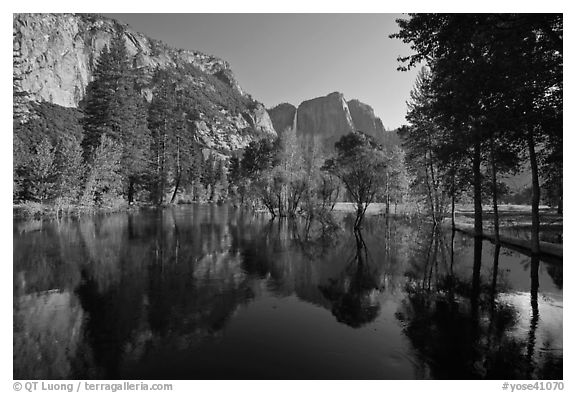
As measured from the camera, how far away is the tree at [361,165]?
27484 mm

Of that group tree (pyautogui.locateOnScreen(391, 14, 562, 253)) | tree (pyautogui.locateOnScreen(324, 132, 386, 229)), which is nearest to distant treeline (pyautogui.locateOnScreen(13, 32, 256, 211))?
tree (pyautogui.locateOnScreen(324, 132, 386, 229))

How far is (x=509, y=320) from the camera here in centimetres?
775

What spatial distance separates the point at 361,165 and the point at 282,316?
21610 millimetres

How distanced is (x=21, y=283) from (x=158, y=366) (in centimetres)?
848

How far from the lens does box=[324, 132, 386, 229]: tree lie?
27.5 metres

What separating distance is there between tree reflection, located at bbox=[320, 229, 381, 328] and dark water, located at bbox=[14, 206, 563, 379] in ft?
0.18

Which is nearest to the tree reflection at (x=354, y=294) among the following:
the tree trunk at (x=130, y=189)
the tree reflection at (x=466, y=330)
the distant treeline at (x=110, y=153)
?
the tree reflection at (x=466, y=330)

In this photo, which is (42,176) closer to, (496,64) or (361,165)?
(361,165)

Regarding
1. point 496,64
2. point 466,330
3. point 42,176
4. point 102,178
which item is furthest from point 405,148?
point 42,176

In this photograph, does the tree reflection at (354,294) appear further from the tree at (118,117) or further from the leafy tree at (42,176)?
the tree at (118,117)

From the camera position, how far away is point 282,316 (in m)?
8.25

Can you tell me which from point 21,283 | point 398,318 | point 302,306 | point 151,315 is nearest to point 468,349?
A: point 398,318

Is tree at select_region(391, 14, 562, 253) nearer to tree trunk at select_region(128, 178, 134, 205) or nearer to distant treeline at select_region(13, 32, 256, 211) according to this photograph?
distant treeline at select_region(13, 32, 256, 211)

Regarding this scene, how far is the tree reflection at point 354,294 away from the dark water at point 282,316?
0.06 m
